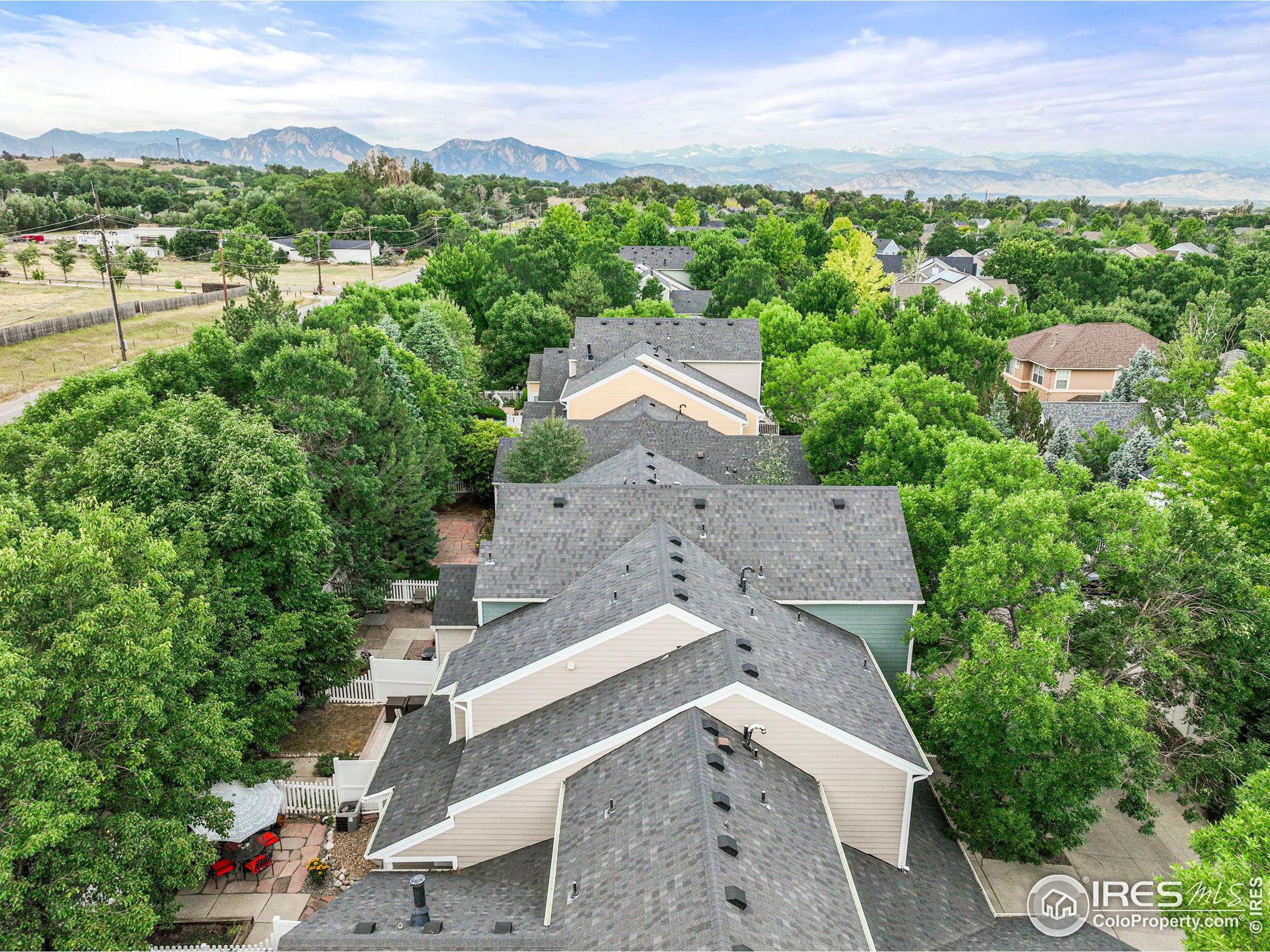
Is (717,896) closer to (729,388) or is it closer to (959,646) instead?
(959,646)

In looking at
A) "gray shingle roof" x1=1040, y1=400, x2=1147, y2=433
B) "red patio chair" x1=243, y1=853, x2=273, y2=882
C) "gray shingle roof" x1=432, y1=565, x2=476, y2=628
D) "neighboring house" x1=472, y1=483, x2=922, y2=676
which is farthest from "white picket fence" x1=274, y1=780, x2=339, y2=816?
"gray shingle roof" x1=1040, y1=400, x2=1147, y2=433

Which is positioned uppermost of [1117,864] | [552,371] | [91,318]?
[91,318]

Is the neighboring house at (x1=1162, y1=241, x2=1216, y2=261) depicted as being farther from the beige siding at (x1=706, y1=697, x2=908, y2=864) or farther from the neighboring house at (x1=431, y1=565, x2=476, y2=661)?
the beige siding at (x1=706, y1=697, x2=908, y2=864)

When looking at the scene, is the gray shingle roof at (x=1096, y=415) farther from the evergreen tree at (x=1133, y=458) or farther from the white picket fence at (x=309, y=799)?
the white picket fence at (x=309, y=799)

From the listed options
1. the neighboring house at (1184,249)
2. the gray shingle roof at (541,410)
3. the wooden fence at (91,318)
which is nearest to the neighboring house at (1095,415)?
the gray shingle roof at (541,410)

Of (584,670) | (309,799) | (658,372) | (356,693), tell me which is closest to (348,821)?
(309,799)

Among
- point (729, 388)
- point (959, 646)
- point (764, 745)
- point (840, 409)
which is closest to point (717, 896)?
point (764, 745)

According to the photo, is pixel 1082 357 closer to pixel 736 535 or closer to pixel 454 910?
pixel 736 535
